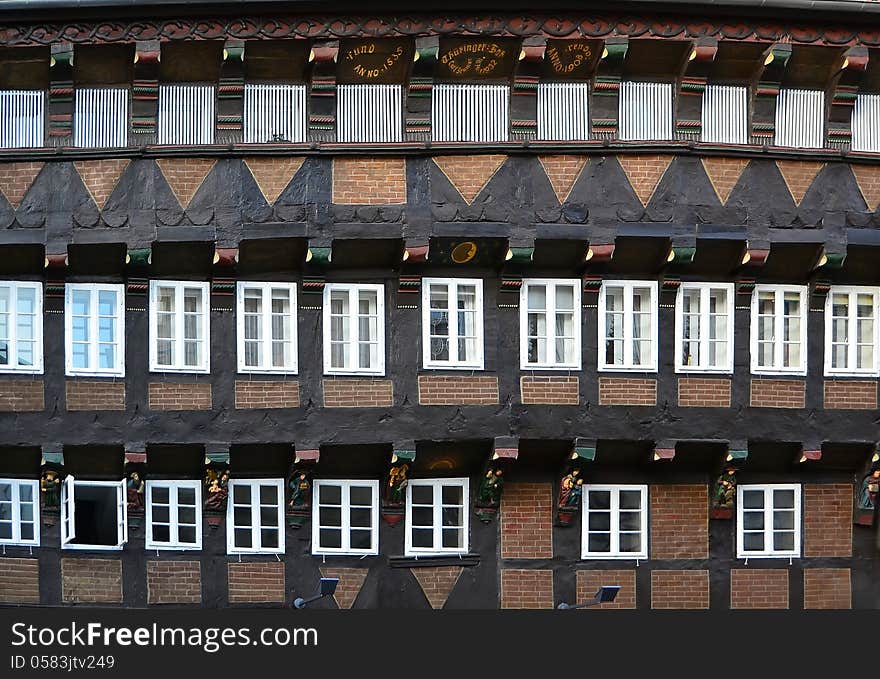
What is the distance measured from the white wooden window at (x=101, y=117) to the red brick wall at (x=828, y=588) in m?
9.91

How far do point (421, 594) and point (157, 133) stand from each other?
6.38m

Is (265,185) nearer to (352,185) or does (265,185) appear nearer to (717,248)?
(352,185)

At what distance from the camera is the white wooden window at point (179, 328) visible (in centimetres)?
3256

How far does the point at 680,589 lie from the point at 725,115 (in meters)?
5.80

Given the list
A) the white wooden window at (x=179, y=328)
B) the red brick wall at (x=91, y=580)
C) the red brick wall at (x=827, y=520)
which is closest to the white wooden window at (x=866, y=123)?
the red brick wall at (x=827, y=520)

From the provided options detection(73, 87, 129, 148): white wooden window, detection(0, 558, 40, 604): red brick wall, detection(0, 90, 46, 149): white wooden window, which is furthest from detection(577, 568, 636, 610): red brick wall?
detection(0, 90, 46, 149): white wooden window

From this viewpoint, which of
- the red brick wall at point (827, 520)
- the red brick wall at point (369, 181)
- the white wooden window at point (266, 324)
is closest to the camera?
the red brick wall at point (369, 181)

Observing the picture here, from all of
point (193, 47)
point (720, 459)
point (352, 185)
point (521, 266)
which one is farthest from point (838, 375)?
point (193, 47)

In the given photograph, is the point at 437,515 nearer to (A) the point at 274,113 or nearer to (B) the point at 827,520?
(B) the point at 827,520

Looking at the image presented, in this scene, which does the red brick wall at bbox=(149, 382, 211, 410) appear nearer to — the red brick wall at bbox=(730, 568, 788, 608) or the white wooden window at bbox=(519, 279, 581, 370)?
the white wooden window at bbox=(519, 279, 581, 370)

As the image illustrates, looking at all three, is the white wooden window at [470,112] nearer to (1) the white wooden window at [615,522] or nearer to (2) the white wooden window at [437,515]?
(2) the white wooden window at [437,515]

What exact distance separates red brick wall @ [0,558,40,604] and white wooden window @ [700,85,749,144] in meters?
9.62

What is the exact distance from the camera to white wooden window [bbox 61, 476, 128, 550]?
32625 millimetres

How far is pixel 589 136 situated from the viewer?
32.7 m
